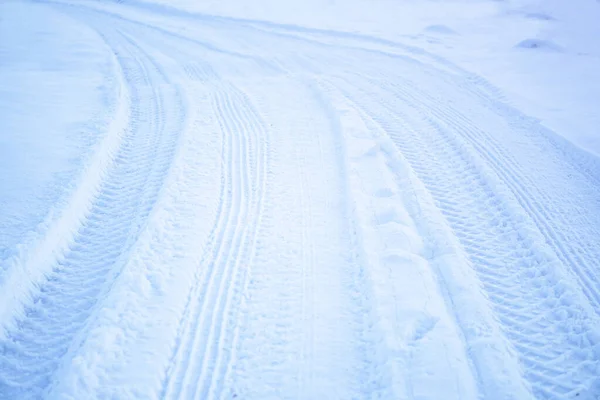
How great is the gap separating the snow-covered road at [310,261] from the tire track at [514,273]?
17mm

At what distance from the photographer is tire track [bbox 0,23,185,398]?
2.92m

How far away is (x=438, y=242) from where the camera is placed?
401cm

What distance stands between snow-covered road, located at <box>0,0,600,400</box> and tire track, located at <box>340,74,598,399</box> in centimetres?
2

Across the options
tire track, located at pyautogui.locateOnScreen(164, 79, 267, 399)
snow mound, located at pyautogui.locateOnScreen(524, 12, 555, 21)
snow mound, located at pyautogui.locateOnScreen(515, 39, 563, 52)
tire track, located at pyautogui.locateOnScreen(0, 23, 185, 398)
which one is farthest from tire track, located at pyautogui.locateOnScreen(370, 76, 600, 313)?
snow mound, located at pyautogui.locateOnScreen(524, 12, 555, 21)

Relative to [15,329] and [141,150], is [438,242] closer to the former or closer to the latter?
[15,329]

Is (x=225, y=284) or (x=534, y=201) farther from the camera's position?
(x=534, y=201)

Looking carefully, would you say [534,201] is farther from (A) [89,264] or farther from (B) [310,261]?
(A) [89,264]

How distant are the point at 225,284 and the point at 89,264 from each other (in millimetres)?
1394

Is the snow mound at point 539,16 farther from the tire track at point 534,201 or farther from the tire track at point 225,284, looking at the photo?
the tire track at point 225,284

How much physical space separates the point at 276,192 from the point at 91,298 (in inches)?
90.2

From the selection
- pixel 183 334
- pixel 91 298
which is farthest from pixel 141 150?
pixel 183 334

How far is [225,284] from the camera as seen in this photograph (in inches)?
141

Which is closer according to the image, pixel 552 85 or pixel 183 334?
pixel 183 334

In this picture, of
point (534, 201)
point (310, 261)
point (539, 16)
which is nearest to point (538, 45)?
point (539, 16)
